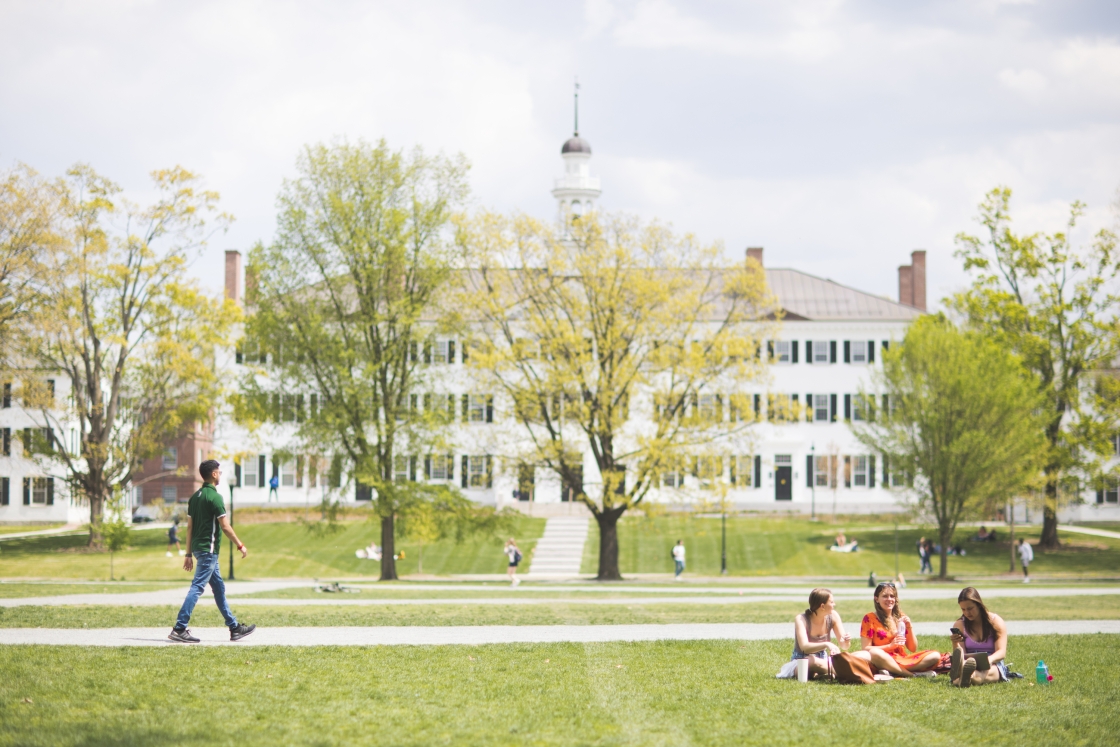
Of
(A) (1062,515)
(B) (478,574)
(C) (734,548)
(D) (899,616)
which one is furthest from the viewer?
(A) (1062,515)

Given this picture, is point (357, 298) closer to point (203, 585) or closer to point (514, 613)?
point (514, 613)

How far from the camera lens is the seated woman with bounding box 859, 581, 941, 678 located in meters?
11.0

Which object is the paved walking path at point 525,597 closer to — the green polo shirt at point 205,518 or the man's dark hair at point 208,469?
the green polo shirt at point 205,518

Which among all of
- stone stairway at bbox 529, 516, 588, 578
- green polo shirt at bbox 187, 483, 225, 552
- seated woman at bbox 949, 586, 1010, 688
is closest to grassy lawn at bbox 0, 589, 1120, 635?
green polo shirt at bbox 187, 483, 225, 552

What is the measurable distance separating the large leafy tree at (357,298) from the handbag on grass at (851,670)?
2388 cm

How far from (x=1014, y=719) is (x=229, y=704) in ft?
20.0

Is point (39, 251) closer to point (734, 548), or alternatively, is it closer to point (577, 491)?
point (577, 491)

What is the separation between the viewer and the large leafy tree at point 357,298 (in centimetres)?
3378

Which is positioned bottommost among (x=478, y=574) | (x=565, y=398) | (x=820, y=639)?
(x=478, y=574)

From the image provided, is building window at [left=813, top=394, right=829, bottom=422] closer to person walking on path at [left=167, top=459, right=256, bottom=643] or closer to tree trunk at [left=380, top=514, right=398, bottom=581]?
tree trunk at [left=380, top=514, right=398, bottom=581]

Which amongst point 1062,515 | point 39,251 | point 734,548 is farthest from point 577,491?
Result: point 1062,515

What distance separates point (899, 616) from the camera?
38.2 ft

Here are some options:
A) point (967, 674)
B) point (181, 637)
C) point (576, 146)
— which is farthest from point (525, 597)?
point (576, 146)

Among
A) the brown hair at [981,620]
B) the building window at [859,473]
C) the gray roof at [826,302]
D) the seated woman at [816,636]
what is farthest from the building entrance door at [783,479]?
the seated woman at [816,636]
